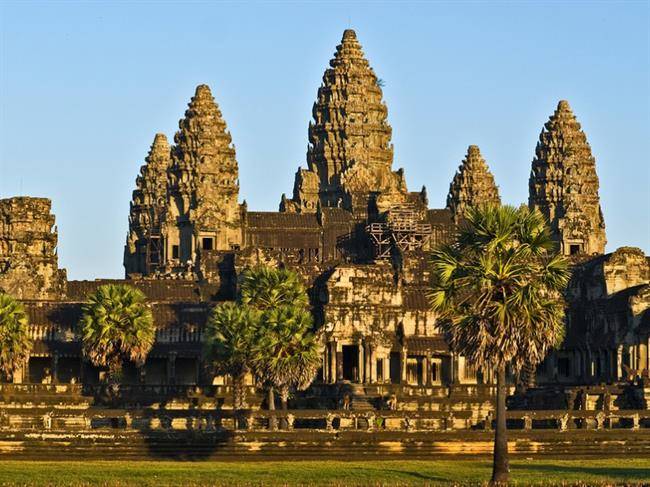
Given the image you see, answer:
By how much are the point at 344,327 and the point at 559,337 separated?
59.6 metres

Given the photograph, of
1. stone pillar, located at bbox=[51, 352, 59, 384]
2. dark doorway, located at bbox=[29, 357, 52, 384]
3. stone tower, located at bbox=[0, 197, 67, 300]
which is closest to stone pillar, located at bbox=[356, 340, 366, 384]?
stone pillar, located at bbox=[51, 352, 59, 384]

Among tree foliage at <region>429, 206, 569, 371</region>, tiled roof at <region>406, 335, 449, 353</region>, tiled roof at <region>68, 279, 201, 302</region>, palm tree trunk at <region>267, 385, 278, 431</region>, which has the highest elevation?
tiled roof at <region>68, 279, 201, 302</region>

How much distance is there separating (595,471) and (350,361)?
62.3m

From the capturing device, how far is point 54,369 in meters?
160

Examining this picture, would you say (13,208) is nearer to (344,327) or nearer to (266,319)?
(344,327)

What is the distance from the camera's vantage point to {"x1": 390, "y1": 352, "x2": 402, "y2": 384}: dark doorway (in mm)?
162625

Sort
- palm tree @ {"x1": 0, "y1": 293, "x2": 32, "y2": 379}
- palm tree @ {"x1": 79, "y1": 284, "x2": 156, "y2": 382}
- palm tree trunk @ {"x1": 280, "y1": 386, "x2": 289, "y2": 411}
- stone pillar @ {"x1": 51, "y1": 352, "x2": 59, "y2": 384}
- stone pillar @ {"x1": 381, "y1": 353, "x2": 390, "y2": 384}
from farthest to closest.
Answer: stone pillar @ {"x1": 381, "y1": 353, "x2": 390, "y2": 384}
stone pillar @ {"x1": 51, "y1": 352, "x2": 59, "y2": 384}
palm tree @ {"x1": 79, "y1": 284, "x2": 156, "y2": 382}
palm tree @ {"x1": 0, "y1": 293, "x2": 32, "y2": 379}
palm tree trunk @ {"x1": 280, "y1": 386, "x2": 289, "y2": 411}

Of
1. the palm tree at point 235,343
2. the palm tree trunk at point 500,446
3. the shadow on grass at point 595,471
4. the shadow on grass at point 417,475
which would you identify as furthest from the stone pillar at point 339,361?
the palm tree trunk at point 500,446

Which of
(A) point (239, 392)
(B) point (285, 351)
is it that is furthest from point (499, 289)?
(A) point (239, 392)

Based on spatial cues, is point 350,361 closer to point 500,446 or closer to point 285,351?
point 285,351

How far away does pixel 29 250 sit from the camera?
618 ft

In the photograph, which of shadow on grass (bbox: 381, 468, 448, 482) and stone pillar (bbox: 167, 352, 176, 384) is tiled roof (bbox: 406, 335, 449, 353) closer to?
stone pillar (bbox: 167, 352, 176, 384)

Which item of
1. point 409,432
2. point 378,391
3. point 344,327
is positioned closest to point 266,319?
point 378,391

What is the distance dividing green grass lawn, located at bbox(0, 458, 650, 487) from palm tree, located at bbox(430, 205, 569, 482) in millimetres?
3113
